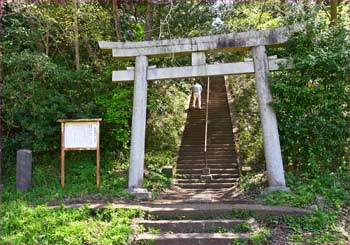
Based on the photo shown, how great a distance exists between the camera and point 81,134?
25.5 ft

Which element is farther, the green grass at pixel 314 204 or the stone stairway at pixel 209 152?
the stone stairway at pixel 209 152

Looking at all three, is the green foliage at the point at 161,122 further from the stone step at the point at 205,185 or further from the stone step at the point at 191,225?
the stone step at the point at 191,225

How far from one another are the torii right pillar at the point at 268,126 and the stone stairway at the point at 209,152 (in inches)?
67.1

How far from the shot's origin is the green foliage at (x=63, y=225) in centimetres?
501

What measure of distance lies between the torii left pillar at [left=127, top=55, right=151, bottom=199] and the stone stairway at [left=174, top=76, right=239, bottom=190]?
1722mm

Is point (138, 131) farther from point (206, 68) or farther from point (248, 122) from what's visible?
point (248, 122)

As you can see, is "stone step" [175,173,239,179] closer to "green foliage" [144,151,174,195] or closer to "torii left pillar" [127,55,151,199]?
"green foliage" [144,151,174,195]

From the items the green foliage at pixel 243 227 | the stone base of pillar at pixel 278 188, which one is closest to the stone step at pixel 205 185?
the stone base of pillar at pixel 278 188

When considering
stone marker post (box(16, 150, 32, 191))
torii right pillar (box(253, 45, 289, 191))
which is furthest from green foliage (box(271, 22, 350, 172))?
stone marker post (box(16, 150, 32, 191))

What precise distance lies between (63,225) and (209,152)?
579 centimetres

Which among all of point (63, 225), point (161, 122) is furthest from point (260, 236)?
point (161, 122)

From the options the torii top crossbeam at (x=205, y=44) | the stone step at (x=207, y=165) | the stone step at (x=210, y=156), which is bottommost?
the stone step at (x=207, y=165)

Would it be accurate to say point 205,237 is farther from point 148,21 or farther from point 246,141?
point 148,21

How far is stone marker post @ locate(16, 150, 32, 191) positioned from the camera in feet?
25.2
